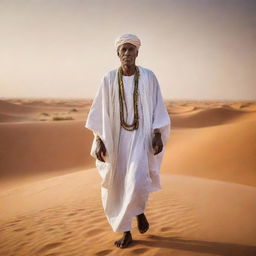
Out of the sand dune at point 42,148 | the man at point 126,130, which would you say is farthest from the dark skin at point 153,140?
the sand dune at point 42,148

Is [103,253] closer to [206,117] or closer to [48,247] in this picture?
[48,247]

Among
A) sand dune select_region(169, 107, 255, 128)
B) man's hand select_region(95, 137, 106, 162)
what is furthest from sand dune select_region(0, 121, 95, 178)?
sand dune select_region(169, 107, 255, 128)

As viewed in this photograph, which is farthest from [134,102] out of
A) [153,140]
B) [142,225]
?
[142,225]

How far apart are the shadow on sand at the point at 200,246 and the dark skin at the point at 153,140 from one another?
0.20 m

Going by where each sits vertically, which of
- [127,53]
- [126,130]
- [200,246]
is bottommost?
[200,246]

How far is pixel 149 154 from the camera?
381 centimetres

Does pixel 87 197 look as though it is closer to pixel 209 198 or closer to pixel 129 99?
pixel 209 198

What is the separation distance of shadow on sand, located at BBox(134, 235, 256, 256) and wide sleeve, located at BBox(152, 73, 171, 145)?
47.9 inches

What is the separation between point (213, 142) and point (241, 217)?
24.4 feet

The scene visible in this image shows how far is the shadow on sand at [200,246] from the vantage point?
357 centimetres

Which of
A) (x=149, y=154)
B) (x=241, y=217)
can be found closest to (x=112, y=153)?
(x=149, y=154)

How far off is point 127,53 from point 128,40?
0.15 meters

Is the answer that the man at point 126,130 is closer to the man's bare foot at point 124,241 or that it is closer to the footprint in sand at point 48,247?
the man's bare foot at point 124,241

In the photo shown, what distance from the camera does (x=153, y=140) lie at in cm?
373
